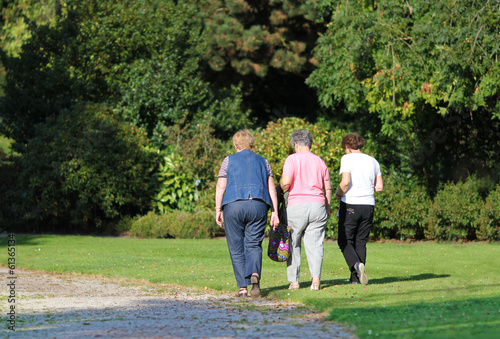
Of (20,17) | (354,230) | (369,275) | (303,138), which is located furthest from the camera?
(20,17)

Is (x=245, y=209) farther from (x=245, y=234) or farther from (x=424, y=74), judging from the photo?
(x=424, y=74)

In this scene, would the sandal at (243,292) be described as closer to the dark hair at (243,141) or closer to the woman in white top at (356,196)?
the woman in white top at (356,196)

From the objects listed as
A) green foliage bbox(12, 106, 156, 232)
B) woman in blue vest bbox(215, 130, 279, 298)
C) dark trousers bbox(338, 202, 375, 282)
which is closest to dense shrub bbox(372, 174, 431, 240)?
green foliage bbox(12, 106, 156, 232)

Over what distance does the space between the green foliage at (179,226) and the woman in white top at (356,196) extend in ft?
29.5

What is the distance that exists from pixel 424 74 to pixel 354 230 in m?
6.14

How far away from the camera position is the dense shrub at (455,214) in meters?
14.9

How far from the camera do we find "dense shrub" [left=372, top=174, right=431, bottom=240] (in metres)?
15.2

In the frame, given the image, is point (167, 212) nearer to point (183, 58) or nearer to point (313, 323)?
point (183, 58)

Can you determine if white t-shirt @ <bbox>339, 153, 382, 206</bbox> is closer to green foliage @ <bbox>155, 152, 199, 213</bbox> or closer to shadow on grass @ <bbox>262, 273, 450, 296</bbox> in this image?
shadow on grass @ <bbox>262, 273, 450, 296</bbox>

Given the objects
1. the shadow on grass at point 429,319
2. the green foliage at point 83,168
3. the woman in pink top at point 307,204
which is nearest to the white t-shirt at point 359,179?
the woman in pink top at point 307,204

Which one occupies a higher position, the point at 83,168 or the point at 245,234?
the point at 83,168

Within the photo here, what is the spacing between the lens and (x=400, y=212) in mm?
15383

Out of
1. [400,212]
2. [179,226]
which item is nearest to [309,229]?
[400,212]

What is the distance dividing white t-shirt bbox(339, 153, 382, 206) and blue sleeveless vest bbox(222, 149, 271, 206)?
1.10 meters
